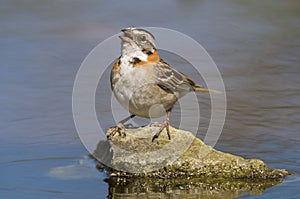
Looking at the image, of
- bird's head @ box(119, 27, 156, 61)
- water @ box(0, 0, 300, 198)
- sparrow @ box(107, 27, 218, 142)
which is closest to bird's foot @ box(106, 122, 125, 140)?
sparrow @ box(107, 27, 218, 142)

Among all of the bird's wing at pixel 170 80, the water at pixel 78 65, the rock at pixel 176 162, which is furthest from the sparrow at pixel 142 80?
the water at pixel 78 65

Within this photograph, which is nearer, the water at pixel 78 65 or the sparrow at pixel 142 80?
the sparrow at pixel 142 80

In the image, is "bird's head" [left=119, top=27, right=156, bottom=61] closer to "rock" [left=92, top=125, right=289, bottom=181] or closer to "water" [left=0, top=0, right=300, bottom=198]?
"rock" [left=92, top=125, right=289, bottom=181]

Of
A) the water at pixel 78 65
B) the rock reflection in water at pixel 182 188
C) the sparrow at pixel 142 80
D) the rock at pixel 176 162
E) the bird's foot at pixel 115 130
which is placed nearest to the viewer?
the rock reflection in water at pixel 182 188

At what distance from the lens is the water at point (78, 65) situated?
629cm

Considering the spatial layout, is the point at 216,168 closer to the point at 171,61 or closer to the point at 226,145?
the point at 226,145

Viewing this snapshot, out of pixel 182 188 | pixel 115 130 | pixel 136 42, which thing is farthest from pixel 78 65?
pixel 182 188

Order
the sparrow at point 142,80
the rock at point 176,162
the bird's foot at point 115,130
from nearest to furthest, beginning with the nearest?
the sparrow at point 142,80 → the rock at point 176,162 → the bird's foot at point 115,130

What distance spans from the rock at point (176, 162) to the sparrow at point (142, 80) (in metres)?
0.11

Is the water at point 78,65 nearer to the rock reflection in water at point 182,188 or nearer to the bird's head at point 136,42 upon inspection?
the rock reflection in water at point 182,188

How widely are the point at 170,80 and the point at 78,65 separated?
9.72 feet

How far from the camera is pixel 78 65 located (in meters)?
9.23

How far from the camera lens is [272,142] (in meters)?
7.04

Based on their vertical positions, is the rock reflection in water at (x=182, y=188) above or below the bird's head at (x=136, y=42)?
below
